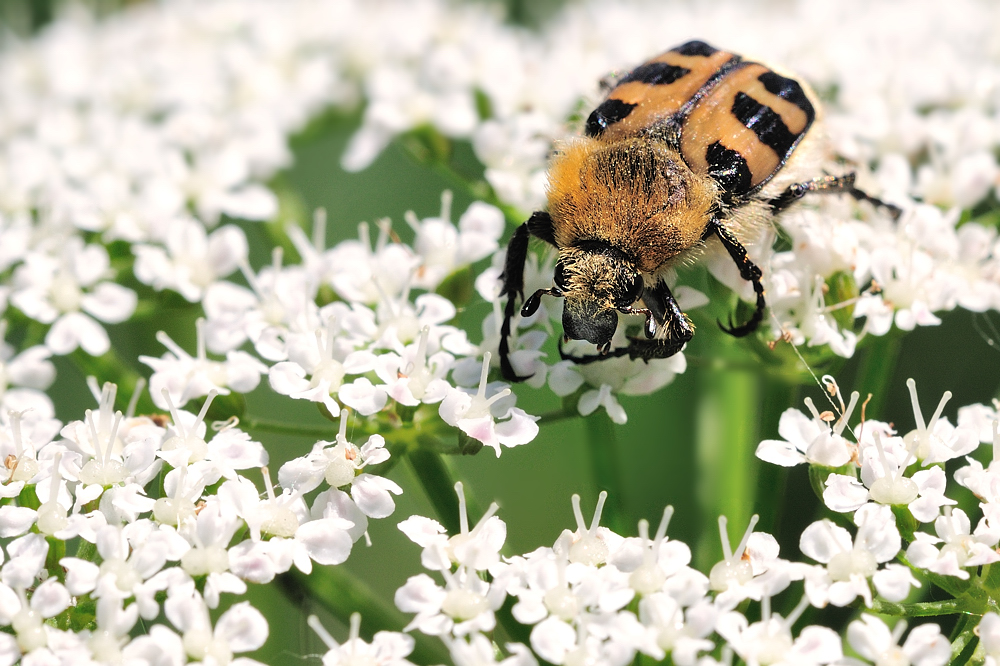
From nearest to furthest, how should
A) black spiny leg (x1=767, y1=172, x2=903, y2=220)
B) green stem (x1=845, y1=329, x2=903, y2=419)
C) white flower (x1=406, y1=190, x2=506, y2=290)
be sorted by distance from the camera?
black spiny leg (x1=767, y1=172, x2=903, y2=220) → green stem (x1=845, y1=329, x2=903, y2=419) → white flower (x1=406, y1=190, x2=506, y2=290)

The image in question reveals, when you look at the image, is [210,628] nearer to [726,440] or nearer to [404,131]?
[726,440]

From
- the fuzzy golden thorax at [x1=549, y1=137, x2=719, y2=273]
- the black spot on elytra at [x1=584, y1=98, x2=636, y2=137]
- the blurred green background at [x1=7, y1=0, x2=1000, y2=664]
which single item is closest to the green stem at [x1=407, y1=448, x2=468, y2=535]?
the blurred green background at [x1=7, y1=0, x2=1000, y2=664]

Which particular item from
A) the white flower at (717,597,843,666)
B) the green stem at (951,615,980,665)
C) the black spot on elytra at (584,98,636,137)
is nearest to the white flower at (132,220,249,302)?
the black spot on elytra at (584,98,636,137)

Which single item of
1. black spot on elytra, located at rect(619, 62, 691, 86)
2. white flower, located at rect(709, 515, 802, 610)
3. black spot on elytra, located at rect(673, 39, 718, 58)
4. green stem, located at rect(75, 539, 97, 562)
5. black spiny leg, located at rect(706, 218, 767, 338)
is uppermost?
black spot on elytra, located at rect(673, 39, 718, 58)

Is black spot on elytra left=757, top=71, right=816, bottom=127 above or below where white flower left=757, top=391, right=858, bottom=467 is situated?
above

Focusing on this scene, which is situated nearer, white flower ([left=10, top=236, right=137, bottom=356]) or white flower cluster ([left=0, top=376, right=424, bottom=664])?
white flower cluster ([left=0, top=376, right=424, bottom=664])

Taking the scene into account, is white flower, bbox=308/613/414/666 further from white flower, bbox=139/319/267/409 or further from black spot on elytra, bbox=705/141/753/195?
black spot on elytra, bbox=705/141/753/195

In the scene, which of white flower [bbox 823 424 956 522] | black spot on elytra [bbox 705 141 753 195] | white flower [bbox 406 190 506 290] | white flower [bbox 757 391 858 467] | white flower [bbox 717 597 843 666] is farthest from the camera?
white flower [bbox 406 190 506 290]

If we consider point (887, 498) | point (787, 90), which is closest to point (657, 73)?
point (787, 90)
